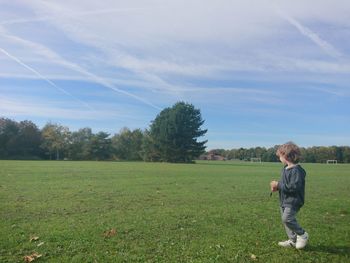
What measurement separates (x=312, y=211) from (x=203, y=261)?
7.09 metres

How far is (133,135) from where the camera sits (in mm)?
131625

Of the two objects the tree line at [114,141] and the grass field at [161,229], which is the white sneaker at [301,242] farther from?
the tree line at [114,141]

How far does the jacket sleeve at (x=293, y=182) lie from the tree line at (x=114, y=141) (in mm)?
90643

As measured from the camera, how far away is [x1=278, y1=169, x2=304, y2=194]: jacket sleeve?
789 centimetres

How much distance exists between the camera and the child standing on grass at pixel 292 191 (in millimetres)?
7930

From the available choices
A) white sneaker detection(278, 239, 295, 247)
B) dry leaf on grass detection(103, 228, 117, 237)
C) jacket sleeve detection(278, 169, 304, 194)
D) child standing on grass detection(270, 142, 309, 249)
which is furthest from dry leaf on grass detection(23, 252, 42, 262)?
jacket sleeve detection(278, 169, 304, 194)

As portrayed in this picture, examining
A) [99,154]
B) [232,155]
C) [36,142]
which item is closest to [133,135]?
[99,154]

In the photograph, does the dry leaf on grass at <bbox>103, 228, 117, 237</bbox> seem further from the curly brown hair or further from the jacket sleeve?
the curly brown hair

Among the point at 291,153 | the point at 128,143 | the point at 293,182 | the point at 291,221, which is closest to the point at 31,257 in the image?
the point at 291,221

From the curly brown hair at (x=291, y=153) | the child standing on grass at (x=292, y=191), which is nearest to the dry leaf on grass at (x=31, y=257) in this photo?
the child standing on grass at (x=292, y=191)

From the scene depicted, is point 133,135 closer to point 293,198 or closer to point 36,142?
point 36,142

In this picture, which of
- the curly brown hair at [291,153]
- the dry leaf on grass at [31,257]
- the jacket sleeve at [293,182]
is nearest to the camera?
the dry leaf on grass at [31,257]

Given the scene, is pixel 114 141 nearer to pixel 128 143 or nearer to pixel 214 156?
pixel 128 143

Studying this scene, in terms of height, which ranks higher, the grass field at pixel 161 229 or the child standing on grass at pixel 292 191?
the child standing on grass at pixel 292 191
